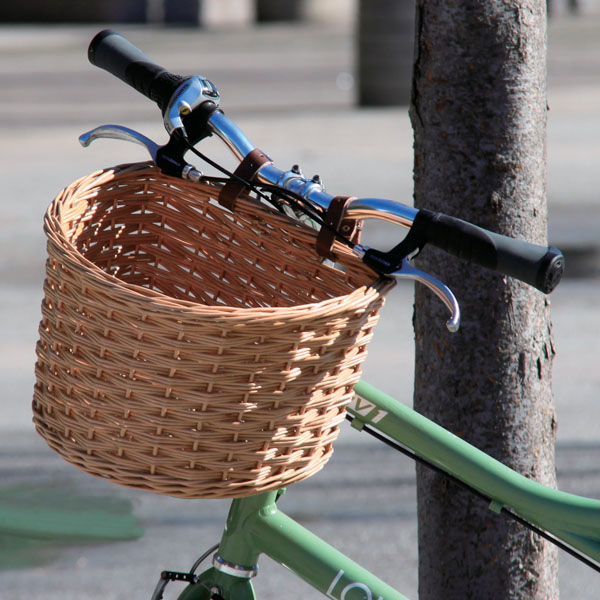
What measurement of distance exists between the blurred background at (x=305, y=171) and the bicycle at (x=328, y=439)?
169cm

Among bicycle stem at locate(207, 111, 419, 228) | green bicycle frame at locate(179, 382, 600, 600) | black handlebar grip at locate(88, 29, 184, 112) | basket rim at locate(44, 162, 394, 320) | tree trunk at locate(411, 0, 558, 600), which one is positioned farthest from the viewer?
tree trunk at locate(411, 0, 558, 600)

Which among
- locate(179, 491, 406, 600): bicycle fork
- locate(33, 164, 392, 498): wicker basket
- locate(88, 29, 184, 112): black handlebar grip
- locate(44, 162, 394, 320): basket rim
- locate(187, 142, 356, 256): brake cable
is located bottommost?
locate(179, 491, 406, 600): bicycle fork

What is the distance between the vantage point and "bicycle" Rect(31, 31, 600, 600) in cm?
170

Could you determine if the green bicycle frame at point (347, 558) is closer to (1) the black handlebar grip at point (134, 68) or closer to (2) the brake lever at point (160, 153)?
(2) the brake lever at point (160, 153)

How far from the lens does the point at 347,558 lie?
1835 millimetres

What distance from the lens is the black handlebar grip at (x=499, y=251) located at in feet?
4.82

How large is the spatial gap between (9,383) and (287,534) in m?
3.69

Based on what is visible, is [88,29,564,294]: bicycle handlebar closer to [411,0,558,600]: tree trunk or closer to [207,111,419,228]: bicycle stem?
[207,111,419,228]: bicycle stem

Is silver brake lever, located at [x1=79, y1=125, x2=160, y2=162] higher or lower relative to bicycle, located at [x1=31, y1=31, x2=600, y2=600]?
higher

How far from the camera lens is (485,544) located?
2.36m

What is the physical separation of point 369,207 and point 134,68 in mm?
620

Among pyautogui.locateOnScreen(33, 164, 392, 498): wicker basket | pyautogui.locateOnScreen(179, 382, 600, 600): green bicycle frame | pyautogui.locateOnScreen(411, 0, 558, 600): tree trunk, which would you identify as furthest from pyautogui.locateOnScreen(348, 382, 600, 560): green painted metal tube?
pyautogui.locateOnScreen(411, 0, 558, 600): tree trunk

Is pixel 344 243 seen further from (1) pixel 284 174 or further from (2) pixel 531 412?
(2) pixel 531 412

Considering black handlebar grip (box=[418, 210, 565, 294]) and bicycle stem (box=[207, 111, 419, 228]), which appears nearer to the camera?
black handlebar grip (box=[418, 210, 565, 294])
